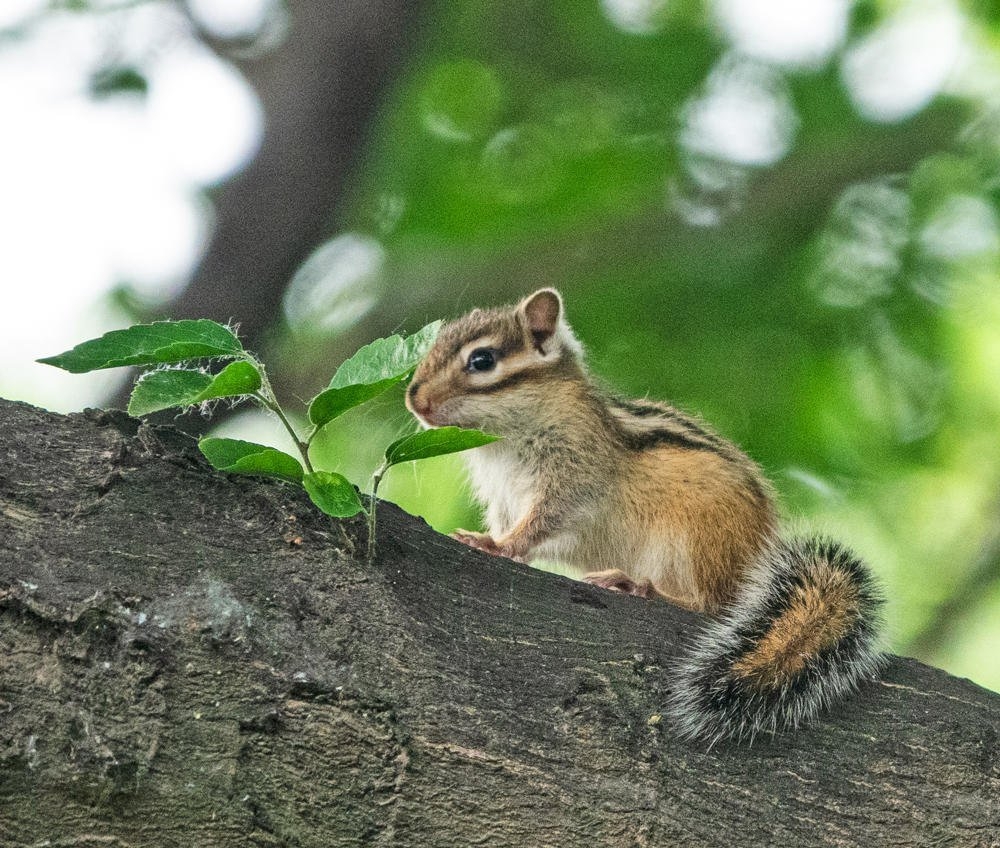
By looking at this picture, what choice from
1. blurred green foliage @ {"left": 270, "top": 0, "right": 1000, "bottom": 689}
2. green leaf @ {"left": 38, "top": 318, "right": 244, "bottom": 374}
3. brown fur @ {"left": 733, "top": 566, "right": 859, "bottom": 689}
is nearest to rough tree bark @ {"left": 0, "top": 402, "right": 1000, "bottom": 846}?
brown fur @ {"left": 733, "top": 566, "right": 859, "bottom": 689}

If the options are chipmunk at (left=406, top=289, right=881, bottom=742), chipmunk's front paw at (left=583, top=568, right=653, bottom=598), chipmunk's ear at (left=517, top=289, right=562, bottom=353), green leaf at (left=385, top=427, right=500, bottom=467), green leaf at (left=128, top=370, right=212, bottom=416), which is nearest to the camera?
green leaf at (left=128, top=370, right=212, bottom=416)

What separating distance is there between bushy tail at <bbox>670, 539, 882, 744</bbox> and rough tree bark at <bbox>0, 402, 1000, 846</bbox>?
61 mm

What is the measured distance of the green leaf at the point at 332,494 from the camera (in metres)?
2.68

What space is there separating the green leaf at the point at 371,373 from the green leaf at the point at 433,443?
0.14 meters

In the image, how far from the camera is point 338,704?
264cm

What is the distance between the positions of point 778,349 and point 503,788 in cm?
507

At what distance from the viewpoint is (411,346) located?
2.78 metres

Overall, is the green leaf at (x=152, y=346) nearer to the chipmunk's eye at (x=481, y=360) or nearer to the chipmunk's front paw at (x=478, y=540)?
the chipmunk's front paw at (x=478, y=540)

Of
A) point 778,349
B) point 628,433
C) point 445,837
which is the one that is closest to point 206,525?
point 445,837

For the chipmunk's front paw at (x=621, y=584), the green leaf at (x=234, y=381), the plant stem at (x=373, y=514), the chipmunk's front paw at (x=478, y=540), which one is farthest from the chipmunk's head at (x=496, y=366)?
the green leaf at (x=234, y=381)

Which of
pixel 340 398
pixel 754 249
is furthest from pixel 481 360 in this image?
pixel 754 249

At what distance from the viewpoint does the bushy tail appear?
2.98 metres

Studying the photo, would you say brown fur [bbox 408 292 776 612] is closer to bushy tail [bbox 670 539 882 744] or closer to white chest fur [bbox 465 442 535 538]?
white chest fur [bbox 465 442 535 538]

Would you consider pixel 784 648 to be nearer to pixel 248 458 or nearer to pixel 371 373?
pixel 371 373
